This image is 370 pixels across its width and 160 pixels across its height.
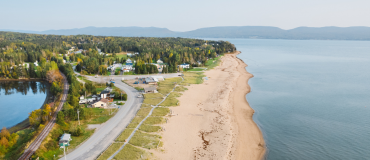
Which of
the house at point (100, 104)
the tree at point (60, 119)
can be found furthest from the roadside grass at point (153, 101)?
the tree at point (60, 119)

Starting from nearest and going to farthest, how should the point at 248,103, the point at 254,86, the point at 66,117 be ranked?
the point at 66,117 < the point at 248,103 < the point at 254,86

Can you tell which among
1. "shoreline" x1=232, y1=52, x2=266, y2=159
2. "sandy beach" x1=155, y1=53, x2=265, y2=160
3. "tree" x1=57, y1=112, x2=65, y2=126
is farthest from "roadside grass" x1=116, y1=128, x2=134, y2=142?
"shoreline" x1=232, y1=52, x2=266, y2=159

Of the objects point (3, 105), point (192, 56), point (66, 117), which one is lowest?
point (3, 105)

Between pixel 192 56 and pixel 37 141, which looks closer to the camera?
pixel 37 141

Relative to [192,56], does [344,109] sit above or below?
below

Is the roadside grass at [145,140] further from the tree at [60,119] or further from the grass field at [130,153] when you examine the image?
the tree at [60,119]

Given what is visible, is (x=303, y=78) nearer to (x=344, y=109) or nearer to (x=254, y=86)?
(x=254, y=86)

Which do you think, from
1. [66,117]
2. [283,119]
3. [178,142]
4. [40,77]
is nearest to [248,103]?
[283,119]
